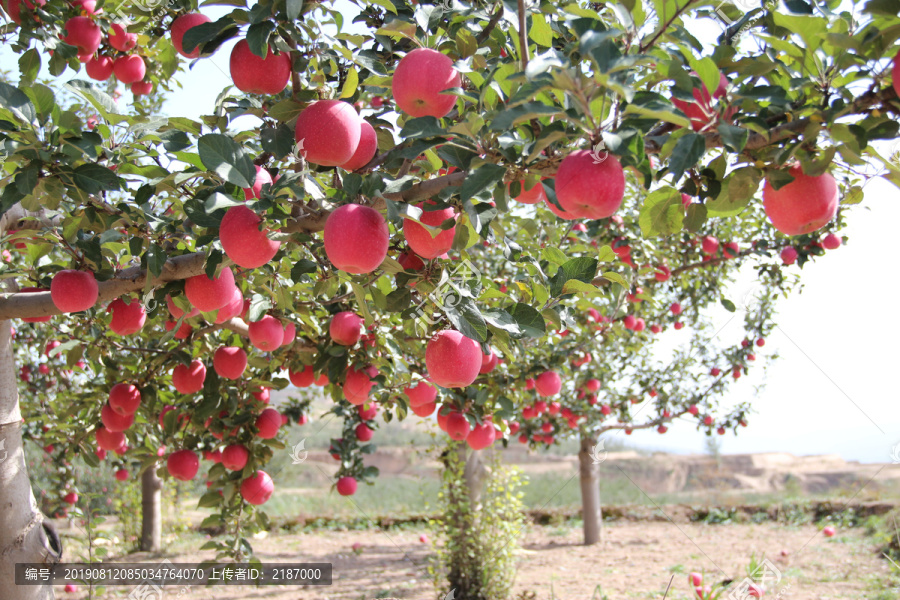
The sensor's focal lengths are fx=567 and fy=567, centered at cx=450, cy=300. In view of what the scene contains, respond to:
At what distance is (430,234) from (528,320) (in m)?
0.32

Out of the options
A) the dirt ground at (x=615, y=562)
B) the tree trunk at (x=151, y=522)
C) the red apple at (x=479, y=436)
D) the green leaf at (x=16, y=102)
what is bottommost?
the dirt ground at (x=615, y=562)

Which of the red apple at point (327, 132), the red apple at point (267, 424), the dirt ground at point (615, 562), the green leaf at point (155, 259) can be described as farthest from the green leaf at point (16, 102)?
the dirt ground at point (615, 562)

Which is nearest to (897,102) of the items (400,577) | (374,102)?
(374,102)

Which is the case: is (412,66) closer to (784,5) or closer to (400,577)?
(784,5)

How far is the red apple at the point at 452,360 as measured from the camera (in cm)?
141

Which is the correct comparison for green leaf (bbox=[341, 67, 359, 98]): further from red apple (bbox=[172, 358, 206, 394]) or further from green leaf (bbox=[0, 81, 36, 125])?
red apple (bbox=[172, 358, 206, 394])

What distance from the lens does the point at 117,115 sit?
1.33 metres

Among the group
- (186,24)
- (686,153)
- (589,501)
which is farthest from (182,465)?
(589,501)

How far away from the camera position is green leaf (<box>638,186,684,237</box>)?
1059 millimetres

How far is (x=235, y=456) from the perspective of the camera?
2.39m

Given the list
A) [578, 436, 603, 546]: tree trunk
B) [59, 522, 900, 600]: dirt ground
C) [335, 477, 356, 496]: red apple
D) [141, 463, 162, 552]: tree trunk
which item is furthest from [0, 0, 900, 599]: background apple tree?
[578, 436, 603, 546]: tree trunk

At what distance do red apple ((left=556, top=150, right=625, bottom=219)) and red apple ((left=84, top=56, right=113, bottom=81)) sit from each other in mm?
2433

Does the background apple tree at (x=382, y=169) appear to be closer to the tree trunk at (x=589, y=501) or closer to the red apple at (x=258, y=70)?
the red apple at (x=258, y=70)

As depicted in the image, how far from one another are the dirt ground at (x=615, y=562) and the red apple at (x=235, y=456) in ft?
7.47
